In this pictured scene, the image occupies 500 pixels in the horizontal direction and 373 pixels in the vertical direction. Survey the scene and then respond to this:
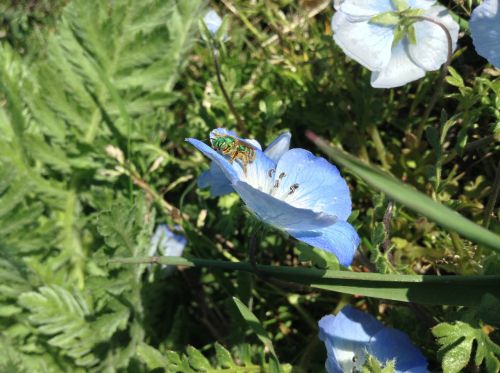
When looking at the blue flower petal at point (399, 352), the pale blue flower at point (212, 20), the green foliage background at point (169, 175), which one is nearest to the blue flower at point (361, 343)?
the blue flower petal at point (399, 352)

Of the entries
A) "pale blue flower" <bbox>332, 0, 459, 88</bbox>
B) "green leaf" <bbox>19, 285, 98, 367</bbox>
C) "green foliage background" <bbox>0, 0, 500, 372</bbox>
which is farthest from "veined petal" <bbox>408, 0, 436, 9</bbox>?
"green leaf" <bbox>19, 285, 98, 367</bbox>

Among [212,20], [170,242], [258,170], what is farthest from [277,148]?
[212,20]

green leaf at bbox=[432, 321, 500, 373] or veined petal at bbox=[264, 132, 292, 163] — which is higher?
veined petal at bbox=[264, 132, 292, 163]

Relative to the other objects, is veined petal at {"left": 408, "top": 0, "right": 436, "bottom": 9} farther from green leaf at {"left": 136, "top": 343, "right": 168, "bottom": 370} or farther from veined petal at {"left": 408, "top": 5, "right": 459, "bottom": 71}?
green leaf at {"left": 136, "top": 343, "right": 168, "bottom": 370}

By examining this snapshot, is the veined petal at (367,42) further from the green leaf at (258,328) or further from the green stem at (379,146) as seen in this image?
the green leaf at (258,328)

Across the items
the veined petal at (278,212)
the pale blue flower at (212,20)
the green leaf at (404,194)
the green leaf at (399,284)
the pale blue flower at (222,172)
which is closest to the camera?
the green leaf at (404,194)

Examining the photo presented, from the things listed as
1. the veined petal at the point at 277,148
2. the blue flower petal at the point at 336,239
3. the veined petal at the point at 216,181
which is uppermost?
the veined petal at the point at 277,148
